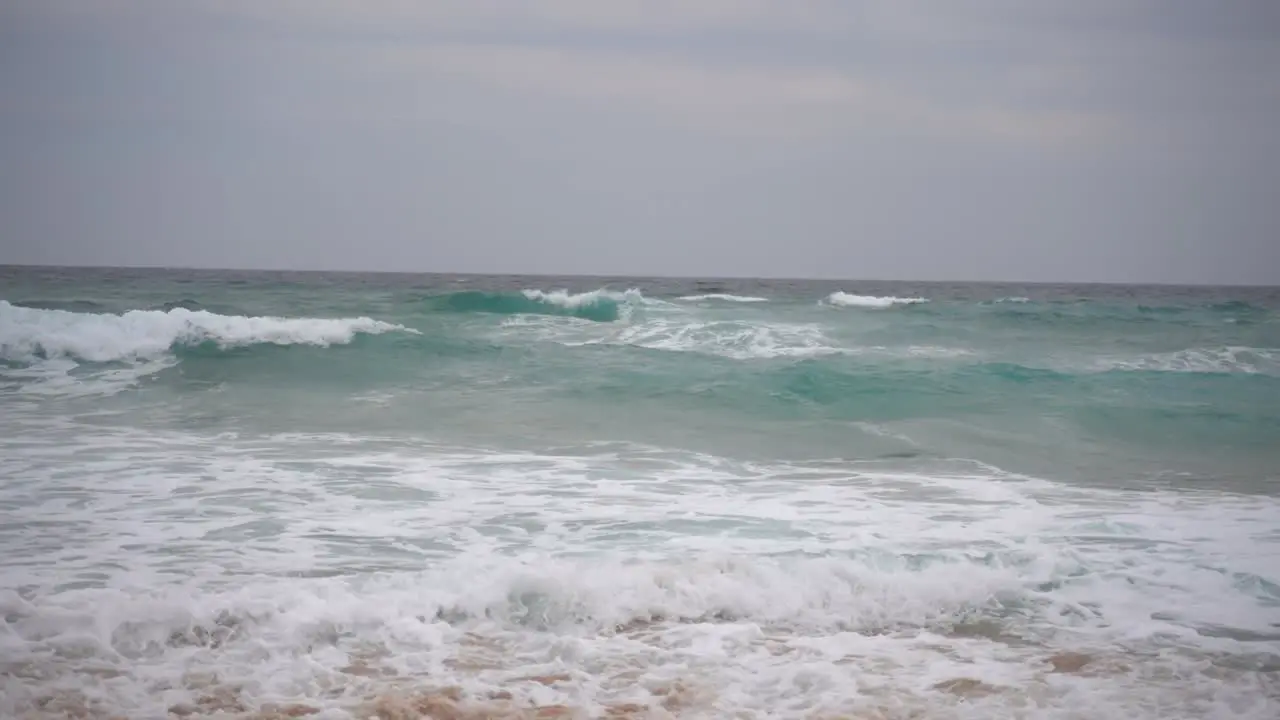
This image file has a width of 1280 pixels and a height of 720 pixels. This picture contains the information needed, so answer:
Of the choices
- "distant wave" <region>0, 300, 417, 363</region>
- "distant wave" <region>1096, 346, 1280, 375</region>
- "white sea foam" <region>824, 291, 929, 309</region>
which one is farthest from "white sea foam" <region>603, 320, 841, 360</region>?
"white sea foam" <region>824, 291, 929, 309</region>

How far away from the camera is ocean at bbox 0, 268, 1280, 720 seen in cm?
370

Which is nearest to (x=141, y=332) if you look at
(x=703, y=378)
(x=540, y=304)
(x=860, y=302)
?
(x=703, y=378)

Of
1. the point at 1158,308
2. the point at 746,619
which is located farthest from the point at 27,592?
the point at 1158,308

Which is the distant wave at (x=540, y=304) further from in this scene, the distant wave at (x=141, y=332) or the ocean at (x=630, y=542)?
the ocean at (x=630, y=542)

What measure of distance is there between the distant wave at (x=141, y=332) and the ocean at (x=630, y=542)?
274 millimetres

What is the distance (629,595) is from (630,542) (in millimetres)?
1126

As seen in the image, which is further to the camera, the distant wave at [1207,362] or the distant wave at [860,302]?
the distant wave at [860,302]

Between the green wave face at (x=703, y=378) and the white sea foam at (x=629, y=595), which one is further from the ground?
the green wave face at (x=703, y=378)

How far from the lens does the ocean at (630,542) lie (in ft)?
12.1

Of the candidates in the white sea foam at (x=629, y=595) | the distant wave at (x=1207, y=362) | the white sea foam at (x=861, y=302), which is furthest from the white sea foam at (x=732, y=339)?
the white sea foam at (x=629, y=595)

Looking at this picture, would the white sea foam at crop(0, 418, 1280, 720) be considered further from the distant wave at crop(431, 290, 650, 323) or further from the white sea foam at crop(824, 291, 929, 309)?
the white sea foam at crop(824, 291, 929, 309)

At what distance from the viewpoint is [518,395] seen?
40.5ft

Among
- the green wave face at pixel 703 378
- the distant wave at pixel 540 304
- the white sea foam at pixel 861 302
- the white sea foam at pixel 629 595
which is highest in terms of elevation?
the white sea foam at pixel 861 302

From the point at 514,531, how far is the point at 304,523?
4.21ft
